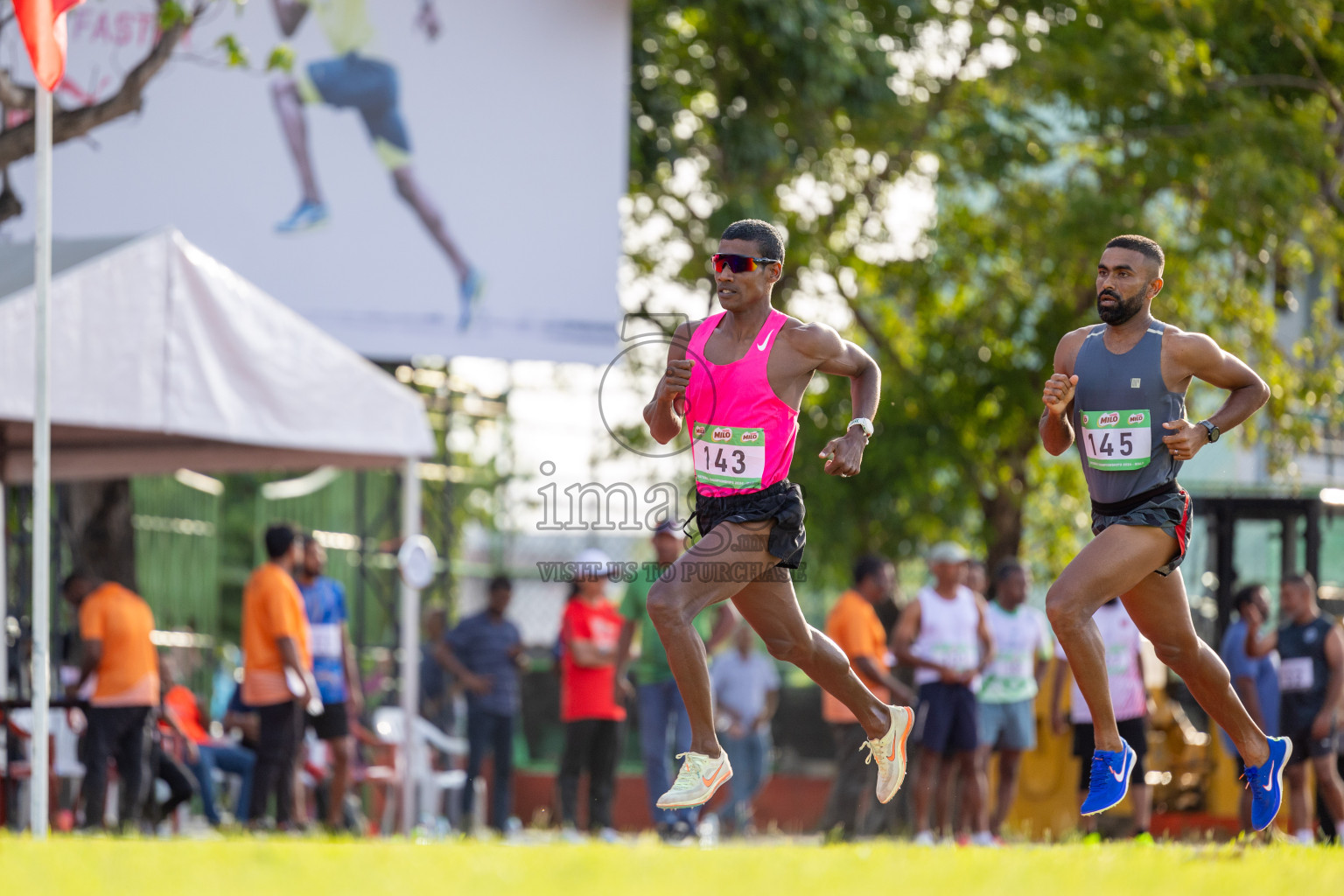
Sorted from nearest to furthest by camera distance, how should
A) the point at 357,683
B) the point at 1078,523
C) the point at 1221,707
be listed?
1. the point at 1221,707
2. the point at 357,683
3. the point at 1078,523

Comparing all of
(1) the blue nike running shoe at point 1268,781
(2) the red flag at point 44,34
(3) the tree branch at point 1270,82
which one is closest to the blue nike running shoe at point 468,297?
(3) the tree branch at point 1270,82

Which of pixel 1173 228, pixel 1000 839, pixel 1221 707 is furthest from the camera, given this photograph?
pixel 1173 228

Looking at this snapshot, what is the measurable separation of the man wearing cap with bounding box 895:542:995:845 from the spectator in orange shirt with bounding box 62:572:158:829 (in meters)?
4.92

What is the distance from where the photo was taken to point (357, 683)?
530 inches

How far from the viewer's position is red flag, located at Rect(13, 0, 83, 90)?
26.0 ft

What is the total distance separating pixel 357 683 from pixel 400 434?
11.9ft

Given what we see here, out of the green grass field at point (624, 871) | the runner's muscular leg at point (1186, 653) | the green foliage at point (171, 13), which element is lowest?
the green grass field at point (624, 871)

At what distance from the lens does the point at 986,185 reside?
1700 cm

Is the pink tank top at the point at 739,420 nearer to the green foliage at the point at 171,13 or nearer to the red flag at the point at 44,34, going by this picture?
the red flag at the point at 44,34

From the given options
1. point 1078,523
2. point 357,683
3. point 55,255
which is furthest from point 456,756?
point 1078,523

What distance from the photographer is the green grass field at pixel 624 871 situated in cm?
454

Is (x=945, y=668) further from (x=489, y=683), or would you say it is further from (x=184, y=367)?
(x=184, y=367)

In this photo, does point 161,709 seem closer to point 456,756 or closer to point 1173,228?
point 456,756

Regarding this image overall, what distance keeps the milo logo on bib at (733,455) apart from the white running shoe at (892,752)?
1208 millimetres
